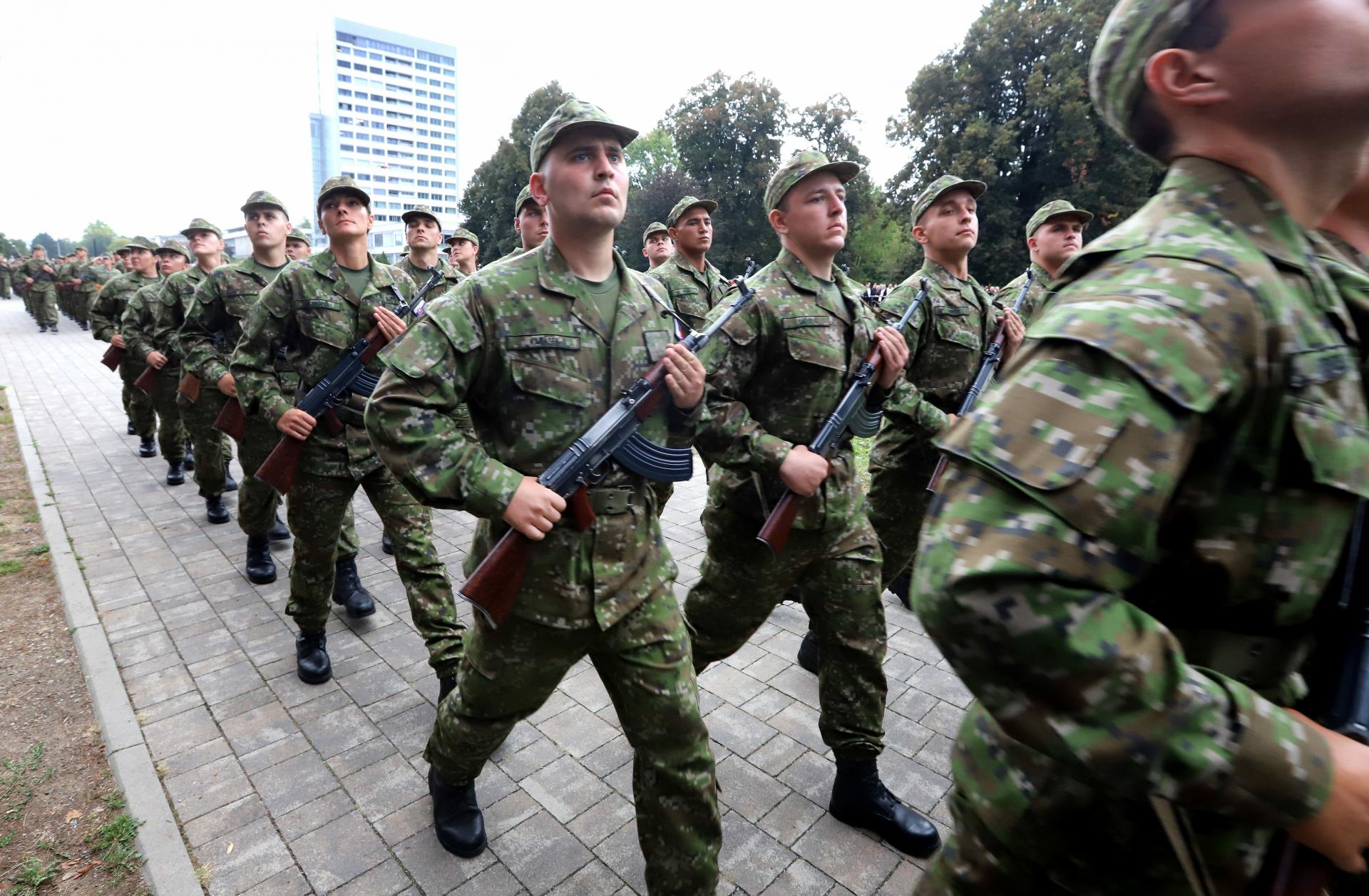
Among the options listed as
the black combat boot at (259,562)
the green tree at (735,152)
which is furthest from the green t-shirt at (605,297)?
the green tree at (735,152)

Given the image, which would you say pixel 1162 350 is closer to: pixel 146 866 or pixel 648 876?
pixel 648 876

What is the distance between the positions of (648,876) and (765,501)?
1.46 m

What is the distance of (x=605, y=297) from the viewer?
265 centimetres

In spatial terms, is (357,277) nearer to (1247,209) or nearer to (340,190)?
(340,190)

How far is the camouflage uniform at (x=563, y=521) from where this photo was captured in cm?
233

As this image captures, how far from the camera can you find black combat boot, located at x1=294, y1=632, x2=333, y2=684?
13.5ft

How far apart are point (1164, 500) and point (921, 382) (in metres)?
4.00

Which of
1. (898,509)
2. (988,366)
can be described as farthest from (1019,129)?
(898,509)

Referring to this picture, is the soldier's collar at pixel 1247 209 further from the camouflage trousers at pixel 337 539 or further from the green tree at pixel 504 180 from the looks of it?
the green tree at pixel 504 180

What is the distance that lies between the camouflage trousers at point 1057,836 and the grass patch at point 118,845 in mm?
3017

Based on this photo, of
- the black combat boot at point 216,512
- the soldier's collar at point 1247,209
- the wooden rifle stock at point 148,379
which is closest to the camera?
the soldier's collar at point 1247,209

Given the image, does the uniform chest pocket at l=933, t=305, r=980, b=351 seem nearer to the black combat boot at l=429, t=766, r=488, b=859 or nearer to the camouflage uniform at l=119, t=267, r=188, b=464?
the black combat boot at l=429, t=766, r=488, b=859

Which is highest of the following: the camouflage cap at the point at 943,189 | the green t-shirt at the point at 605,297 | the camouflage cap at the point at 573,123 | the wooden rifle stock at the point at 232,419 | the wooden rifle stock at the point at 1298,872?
the camouflage cap at the point at 943,189

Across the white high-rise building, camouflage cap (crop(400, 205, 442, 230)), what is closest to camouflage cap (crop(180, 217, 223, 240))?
camouflage cap (crop(400, 205, 442, 230))
